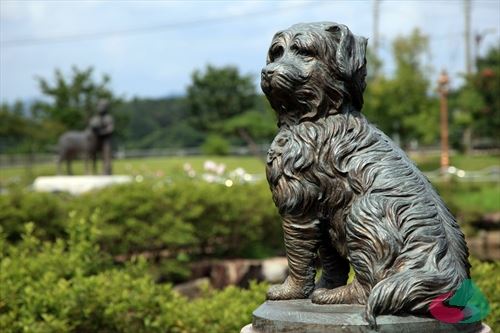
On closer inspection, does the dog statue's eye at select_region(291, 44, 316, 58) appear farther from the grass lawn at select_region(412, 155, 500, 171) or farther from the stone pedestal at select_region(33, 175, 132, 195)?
the grass lawn at select_region(412, 155, 500, 171)

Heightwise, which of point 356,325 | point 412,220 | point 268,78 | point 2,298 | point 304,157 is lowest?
point 2,298

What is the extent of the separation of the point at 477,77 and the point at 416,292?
25.6 metres

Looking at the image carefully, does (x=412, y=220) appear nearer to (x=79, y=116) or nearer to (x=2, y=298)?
(x=2, y=298)

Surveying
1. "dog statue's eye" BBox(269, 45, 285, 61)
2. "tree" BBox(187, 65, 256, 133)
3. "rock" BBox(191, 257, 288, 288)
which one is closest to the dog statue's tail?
"dog statue's eye" BBox(269, 45, 285, 61)

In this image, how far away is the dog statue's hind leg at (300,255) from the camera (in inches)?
139

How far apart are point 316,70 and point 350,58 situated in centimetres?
17

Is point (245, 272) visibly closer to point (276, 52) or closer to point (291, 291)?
point (291, 291)

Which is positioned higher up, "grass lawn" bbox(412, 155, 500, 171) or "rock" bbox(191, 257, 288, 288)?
"rock" bbox(191, 257, 288, 288)

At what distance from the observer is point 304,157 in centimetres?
350

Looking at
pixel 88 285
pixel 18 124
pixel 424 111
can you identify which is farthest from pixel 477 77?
pixel 88 285

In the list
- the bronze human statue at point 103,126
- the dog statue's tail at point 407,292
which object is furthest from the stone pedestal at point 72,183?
the dog statue's tail at point 407,292

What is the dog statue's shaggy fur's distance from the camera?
130 inches

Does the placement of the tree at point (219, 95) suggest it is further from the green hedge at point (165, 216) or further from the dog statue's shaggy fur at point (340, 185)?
the dog statue's shaggy fur at point (340, 185)

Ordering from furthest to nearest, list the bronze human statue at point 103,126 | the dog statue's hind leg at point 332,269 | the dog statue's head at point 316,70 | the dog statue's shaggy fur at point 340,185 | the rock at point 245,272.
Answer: the bronze human statue at point 103,126 < the rock at point 245,272 < the dog statue's hind leg at point 332,269 < the dog statue's head at point 316,70 < the dog statue's shaggy fur at point 340,185
